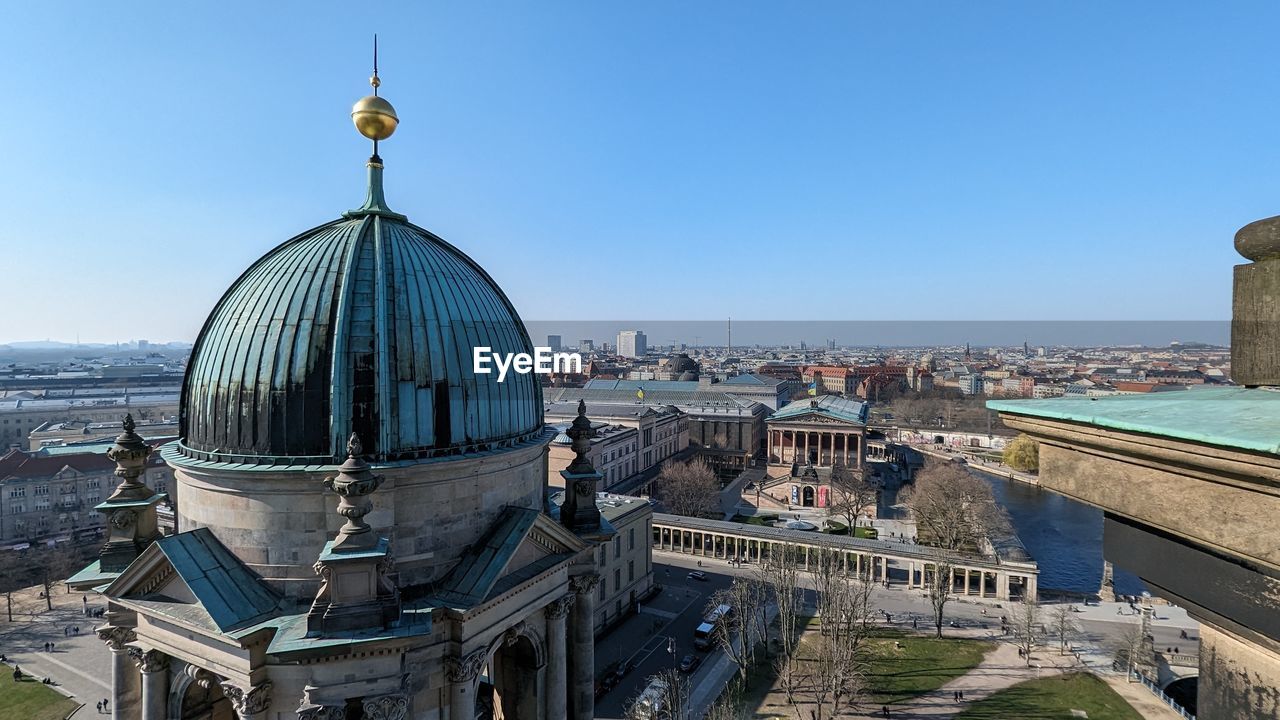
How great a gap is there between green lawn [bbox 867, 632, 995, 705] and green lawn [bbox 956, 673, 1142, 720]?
382 centimetres

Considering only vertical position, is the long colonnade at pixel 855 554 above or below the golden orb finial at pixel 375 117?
below

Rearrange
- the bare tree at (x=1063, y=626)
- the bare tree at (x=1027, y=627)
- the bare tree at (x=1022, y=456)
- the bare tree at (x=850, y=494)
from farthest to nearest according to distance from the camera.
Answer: the bare tree at (x=1022, y=456) → the bare tree at (x=850, y=494) → the bare tree at (x=1063, y=626) → the bare tree at (x=1027, y=627)

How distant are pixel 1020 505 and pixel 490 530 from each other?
4355 inches

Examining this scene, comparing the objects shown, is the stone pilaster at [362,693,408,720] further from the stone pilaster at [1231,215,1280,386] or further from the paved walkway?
the paved walkway

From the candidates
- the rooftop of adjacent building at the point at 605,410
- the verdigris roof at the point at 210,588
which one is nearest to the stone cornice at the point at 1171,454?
the verdigris roof at the point at 210,588

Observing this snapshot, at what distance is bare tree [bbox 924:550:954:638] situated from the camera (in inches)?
2172

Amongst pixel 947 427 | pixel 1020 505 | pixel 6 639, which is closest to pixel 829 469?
pixel 1020 505

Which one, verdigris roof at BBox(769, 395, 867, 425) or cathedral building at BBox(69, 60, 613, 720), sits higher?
cathedral building at BBox(69, 60, 613, 720)

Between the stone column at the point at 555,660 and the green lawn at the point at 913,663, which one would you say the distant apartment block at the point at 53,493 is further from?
the green lawn at the point at 913,663

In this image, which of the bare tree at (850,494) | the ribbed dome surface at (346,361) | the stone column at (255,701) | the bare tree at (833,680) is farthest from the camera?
the bare tree at (850,494)

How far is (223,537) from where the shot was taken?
615 inches

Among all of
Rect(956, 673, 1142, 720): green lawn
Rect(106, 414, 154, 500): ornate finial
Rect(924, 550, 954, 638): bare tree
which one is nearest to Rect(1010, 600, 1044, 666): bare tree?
Rect(956, 673, 1142, 720): green lawn

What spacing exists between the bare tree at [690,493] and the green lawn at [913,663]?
3452 centimetres

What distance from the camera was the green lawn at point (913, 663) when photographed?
46969 millimetres
